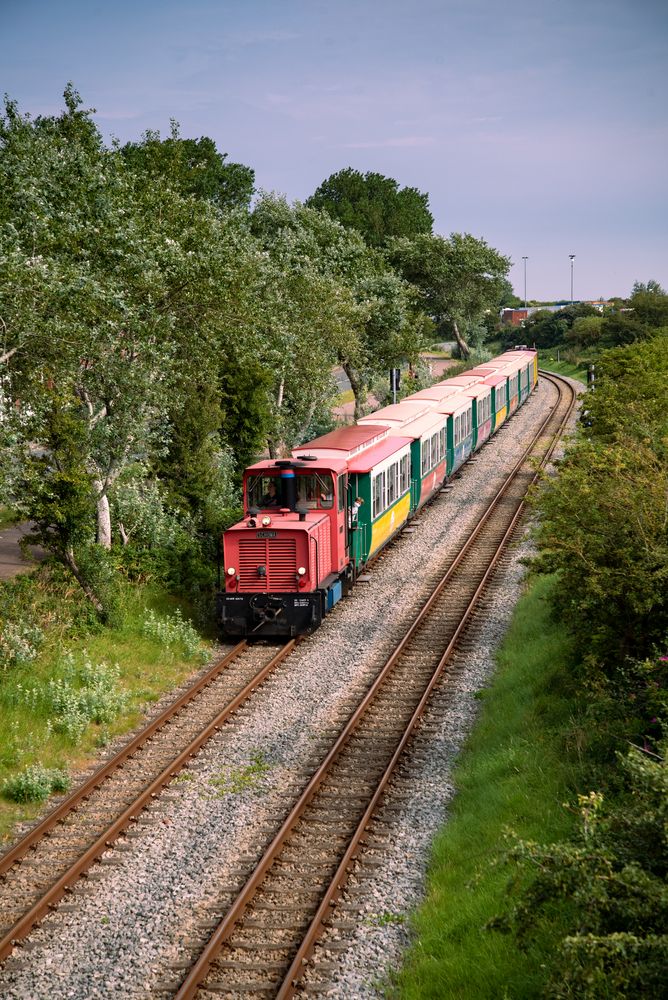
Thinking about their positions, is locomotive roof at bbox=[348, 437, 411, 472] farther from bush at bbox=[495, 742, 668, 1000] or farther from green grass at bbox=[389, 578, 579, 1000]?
bush at bbox=[495, 742, 668, 1000]

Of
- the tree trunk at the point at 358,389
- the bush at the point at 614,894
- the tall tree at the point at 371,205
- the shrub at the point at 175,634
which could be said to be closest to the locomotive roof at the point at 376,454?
the shrub at the point at 175,634

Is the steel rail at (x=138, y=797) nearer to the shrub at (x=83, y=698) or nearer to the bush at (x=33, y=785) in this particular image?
the bush at (x=33, y=785)

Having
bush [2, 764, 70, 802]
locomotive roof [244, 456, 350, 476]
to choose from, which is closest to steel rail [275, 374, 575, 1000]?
locomotive roof [244, 456, 350, 476]

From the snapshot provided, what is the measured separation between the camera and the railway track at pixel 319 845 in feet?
31.0

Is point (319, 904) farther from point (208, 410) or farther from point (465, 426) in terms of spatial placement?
point (465, 426)

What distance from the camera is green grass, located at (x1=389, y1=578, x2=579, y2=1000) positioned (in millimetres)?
8727

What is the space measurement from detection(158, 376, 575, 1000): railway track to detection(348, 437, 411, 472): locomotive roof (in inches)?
132

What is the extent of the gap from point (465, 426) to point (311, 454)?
618 inches

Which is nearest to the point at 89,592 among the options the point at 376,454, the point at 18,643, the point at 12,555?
the point at 18,643

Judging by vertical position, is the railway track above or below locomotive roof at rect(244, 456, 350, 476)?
below

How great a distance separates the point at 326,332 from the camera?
35.8m

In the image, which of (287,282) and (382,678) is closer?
(382,678)

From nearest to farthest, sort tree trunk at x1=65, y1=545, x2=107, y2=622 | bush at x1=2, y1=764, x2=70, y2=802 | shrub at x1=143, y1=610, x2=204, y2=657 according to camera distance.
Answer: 1. bush at x1=2, y1=764, x2=70, y2=802
2. shrub at x1=143, y1=610, x2=204, y2=657
3. tree trunk at x1=65, y1=545, x2=107, y2=622

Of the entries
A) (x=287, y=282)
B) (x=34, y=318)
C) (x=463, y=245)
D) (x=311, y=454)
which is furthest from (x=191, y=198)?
(x=463, y=245)
